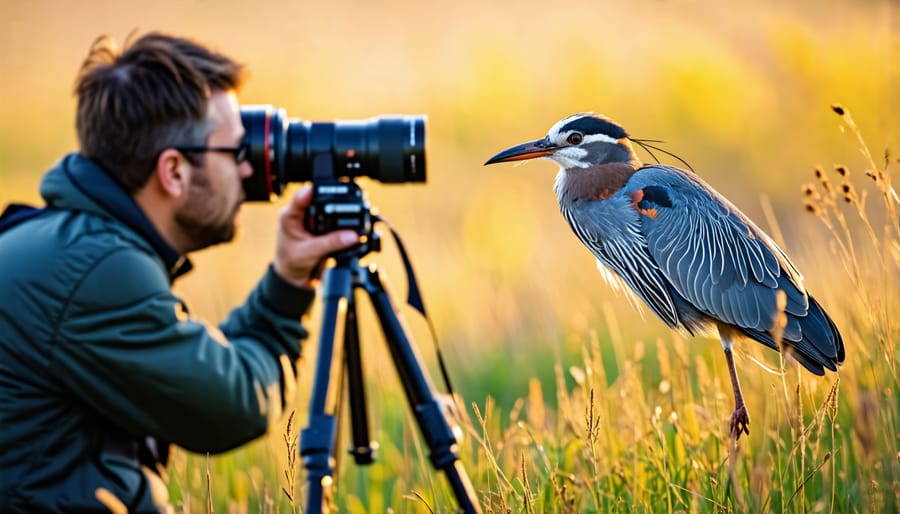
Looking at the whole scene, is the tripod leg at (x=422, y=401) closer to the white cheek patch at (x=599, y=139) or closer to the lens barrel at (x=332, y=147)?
the lens barrel at (x=332, y=147)

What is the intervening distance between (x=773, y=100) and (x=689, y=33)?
0.81m

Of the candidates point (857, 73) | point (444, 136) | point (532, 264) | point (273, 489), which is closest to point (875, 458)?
point (273, 489)

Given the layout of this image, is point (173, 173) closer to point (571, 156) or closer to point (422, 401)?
point (422, 401)

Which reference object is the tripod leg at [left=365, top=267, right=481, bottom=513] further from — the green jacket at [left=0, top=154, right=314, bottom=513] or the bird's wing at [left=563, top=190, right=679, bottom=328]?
the bird's wing at [left=563, top=190, right=679, bottom=328]

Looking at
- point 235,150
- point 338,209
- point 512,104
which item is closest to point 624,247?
point 338,209

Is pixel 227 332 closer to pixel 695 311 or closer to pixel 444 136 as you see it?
pixel 695 311

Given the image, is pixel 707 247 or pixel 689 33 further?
pixel 689 33

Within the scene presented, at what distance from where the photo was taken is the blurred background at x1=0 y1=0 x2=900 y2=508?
4.85m

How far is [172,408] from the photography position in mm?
2391

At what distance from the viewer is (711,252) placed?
2285 mm

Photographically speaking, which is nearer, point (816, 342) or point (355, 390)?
point (816, 342)

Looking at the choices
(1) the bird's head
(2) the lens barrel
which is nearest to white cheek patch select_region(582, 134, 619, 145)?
(1) the bird's head

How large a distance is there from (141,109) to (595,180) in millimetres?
1154

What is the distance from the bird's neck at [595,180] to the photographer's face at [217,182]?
87 cm
